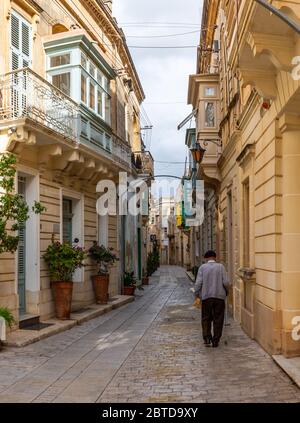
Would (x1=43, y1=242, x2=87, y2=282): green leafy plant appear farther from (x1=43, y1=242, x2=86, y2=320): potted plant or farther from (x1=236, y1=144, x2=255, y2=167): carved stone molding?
(x1=236, y1=144, x2=255, y2=167): carved stone molding

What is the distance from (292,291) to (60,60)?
9121mm

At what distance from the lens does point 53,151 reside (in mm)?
12352

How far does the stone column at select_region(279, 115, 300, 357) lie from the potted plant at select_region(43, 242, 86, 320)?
579cm

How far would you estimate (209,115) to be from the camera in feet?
62.2

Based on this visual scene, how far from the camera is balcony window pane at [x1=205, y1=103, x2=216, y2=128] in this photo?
1881 centimetres

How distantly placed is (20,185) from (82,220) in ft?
12.7

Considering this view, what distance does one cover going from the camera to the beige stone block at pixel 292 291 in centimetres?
805

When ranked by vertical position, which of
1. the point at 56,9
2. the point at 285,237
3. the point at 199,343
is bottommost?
the point at 199,343

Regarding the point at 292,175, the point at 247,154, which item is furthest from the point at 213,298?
the point at 247,154

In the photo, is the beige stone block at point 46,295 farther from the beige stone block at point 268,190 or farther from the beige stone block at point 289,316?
the beige stone block at point 289,316

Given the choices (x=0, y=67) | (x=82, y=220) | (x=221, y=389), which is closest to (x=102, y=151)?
(x=82, y=220)

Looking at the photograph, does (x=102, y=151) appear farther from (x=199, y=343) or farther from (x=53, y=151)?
(x=199, y=343)

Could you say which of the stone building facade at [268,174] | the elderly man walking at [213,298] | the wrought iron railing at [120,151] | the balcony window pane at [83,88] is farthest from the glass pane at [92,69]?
the elderly man walking at [213,298]

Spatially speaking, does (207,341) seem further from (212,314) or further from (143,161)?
(143,161)
